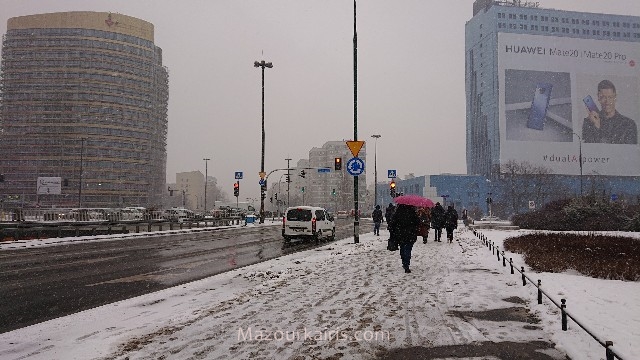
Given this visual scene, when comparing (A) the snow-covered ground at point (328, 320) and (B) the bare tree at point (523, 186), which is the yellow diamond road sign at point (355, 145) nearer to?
(A) the snow-covered ground at point (328, 320)

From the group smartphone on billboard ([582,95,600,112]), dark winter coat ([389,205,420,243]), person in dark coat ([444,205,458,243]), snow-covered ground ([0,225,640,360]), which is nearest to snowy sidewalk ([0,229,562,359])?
snow-covered ground ([0,225,640,360])

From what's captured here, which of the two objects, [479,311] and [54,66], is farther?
[54,66]

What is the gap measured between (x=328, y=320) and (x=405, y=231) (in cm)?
570

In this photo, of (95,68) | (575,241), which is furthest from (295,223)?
(95,68)

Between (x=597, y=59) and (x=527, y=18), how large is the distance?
76.9 feet

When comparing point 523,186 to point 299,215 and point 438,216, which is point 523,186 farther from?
point 299,215

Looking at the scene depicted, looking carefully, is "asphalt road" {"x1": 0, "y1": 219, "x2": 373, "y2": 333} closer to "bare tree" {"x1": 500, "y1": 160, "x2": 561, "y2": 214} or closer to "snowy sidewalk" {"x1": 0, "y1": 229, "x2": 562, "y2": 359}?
"snowy sidewalk" {"x1": 0, "y1": 229, "x2": 562, "y2": 359}

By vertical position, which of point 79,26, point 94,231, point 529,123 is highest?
point 79,26

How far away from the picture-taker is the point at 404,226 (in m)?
12.0

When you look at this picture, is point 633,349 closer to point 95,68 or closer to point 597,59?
point 95,68

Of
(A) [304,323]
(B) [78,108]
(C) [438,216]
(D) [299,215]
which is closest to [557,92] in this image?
(C) [438,216]

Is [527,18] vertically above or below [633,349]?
above

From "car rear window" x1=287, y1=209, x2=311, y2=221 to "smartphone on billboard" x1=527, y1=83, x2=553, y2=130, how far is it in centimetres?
11649

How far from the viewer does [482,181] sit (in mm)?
123625
